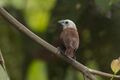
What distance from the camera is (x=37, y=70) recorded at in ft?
6.91

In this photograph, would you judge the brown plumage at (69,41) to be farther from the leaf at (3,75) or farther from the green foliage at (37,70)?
the green foliage at (37,70)

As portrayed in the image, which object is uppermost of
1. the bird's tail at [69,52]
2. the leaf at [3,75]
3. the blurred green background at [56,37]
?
the leaf at [3,75]

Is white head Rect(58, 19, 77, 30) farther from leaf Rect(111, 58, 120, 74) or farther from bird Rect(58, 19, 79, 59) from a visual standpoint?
leaf Rect(111, 58, 120, 74)

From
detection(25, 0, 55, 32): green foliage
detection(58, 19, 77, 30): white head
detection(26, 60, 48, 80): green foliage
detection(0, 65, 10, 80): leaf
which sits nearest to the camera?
detection(0, 65, 10, 80): leaf

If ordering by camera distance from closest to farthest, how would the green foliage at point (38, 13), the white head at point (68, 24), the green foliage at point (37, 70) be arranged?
1. the white head at point (68, 24)
2. the green foliage at point (38, 13)
3. the green foliage at point (37, 70)

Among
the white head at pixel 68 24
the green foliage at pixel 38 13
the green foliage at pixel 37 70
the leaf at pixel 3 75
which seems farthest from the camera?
the green foliage at pixel 37 70

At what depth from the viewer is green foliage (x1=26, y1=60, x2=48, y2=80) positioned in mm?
2031

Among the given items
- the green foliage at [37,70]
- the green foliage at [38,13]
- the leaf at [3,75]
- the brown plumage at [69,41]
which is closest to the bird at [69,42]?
the brown plumage at [69,41]

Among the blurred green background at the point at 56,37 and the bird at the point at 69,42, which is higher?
the bird at the point at 69,42

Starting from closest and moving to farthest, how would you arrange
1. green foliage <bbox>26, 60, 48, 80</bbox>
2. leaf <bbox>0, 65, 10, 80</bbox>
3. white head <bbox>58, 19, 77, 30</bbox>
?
1. leaf <bbox>0, 65, 10, 80</bbox>
2. white head <bbox>58, 19, 77, 30</bbox>
3. green foliage <bbox>26, 60, 48, 80</bbox>

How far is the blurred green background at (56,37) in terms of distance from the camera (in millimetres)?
1913

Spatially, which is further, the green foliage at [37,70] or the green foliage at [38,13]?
the green foliage at [37,70]

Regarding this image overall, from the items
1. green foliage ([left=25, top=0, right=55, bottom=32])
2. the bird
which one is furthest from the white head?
green foliage ([left=25, top=0, right=55, bottom=32])

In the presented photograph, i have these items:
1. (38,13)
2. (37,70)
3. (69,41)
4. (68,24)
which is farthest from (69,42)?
(37,70)
